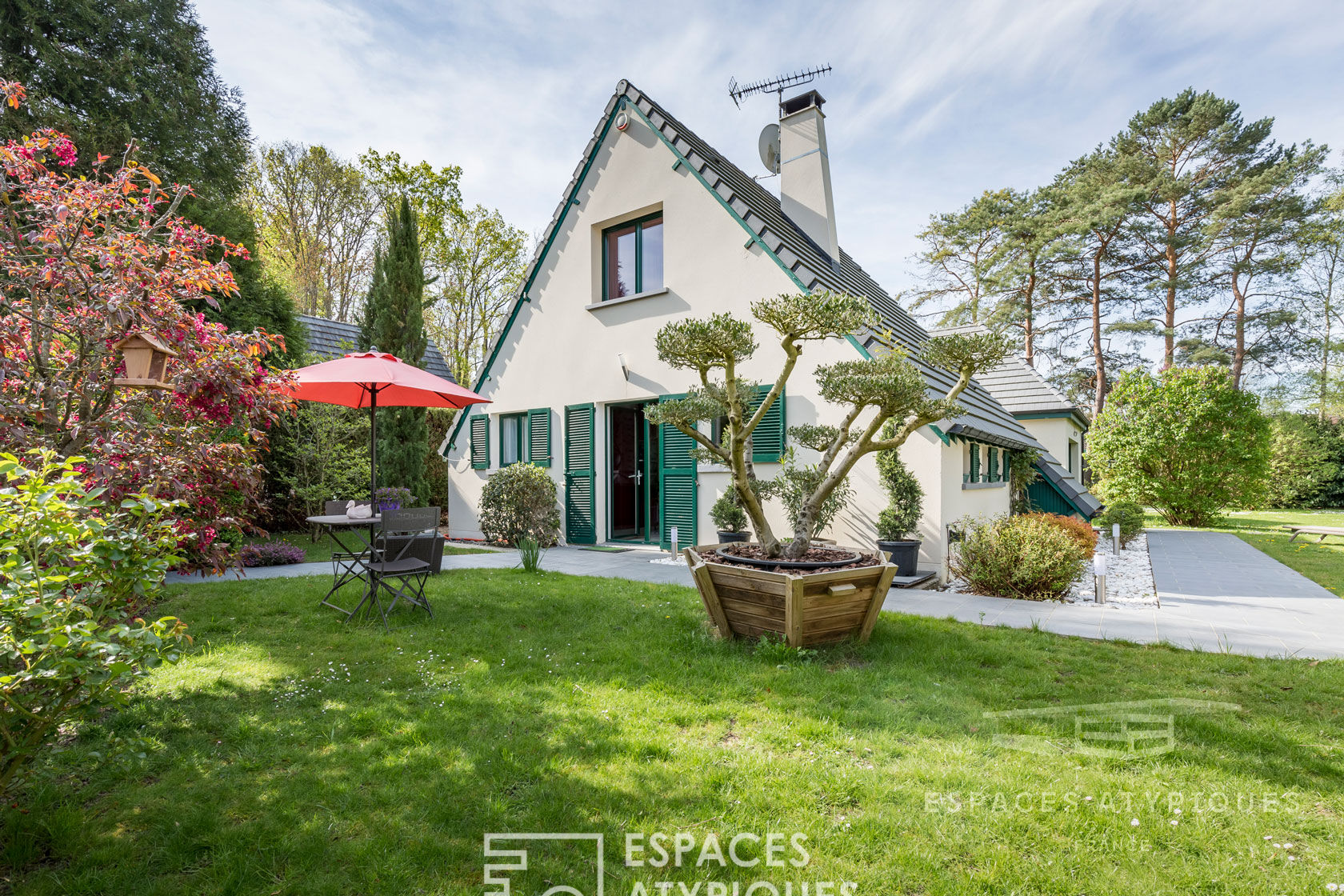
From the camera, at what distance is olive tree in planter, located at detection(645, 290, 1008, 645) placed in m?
4.33

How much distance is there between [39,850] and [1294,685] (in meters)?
6.20

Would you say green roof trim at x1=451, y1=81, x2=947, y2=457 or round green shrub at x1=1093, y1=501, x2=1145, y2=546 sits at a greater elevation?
green roof trim at x1=451, y1=81, x2=947, y2=457

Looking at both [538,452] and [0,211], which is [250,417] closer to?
[0,211]

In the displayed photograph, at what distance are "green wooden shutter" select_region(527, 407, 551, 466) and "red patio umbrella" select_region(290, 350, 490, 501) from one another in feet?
12.5

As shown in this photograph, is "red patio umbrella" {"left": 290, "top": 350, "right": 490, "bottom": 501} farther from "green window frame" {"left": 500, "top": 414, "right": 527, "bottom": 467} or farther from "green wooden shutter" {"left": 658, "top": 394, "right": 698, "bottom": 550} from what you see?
"green window frame" {"left": 500, "top": 414, "right": 527, "bottom": 467}

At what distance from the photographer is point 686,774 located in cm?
272

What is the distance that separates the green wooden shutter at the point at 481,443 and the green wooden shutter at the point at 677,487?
421cm

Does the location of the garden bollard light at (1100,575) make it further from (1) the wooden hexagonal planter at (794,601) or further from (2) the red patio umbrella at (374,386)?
(2) the red patio umbrella at (374,386)

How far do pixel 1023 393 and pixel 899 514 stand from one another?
952 centimetres

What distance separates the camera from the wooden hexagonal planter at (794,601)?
423 centimetres

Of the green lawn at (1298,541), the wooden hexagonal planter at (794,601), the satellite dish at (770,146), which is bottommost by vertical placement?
the green lawn at (1298,541)

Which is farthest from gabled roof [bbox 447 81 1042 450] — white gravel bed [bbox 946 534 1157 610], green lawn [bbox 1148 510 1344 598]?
green lawn [bbox 1148 510 1344 598]

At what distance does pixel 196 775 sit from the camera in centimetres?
270

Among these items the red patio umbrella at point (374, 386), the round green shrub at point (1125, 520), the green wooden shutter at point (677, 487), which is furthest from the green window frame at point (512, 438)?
the round green shrub at point (1125, 520)
